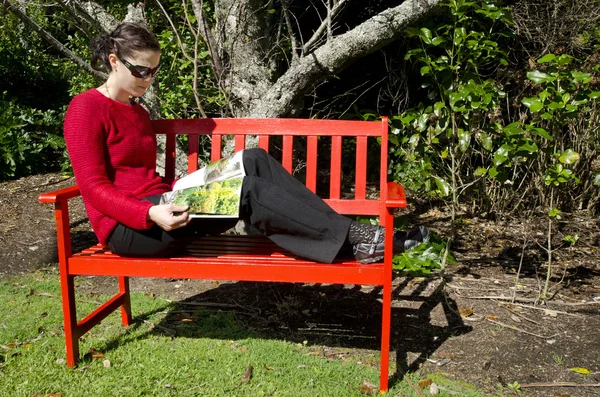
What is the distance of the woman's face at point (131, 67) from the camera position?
2830 mm

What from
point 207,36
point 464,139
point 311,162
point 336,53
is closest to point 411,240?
point 311,162

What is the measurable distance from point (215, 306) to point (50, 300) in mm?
1021

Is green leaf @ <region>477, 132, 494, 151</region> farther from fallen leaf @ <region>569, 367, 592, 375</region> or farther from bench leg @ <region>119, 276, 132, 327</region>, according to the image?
bench leg @ <region>119, 276, 132, 327</region>

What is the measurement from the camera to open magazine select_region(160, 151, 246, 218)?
8.71 ft

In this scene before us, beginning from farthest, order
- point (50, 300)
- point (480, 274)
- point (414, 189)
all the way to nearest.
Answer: point (414, 189) < point (480, 274) < point (50, 300)

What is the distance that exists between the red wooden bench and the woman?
91 mm

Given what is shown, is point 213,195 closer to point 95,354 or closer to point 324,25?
point 95,354

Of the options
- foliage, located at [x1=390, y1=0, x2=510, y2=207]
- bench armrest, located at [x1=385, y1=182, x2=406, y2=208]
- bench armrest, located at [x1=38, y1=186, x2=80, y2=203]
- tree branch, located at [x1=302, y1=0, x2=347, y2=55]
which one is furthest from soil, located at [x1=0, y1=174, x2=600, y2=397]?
tree branch, located at [x1=302, y1=0, x2=347, y2=55]

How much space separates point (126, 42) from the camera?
280 cm

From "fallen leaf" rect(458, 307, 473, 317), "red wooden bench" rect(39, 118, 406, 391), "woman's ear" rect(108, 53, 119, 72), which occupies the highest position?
"woman's ear" rect(108, 53, 119, 72)

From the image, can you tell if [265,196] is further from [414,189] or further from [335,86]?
[335,86]

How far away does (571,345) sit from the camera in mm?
3129

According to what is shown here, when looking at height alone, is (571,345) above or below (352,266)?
below

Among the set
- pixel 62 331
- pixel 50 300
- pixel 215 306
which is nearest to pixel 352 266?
pixel 215 306
